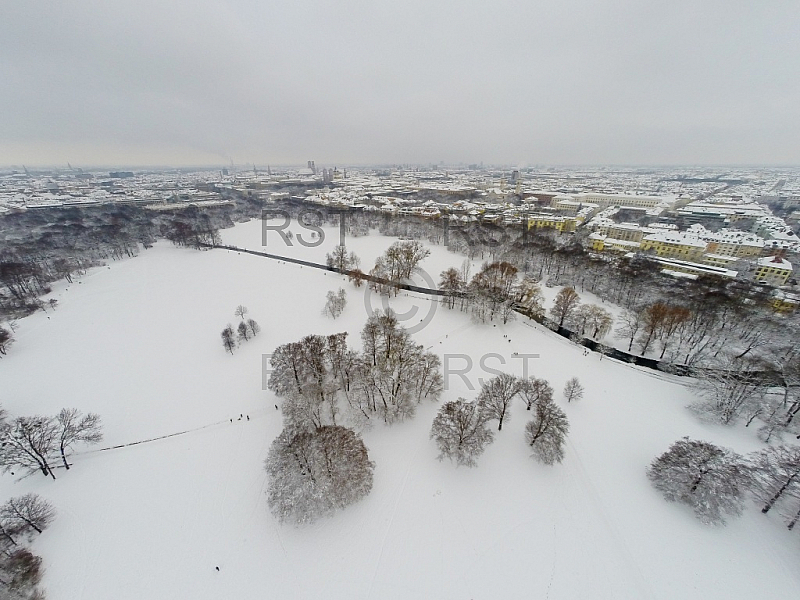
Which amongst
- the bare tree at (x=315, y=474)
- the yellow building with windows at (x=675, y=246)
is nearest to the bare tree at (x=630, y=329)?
the bare tree at (x=315, y=474)

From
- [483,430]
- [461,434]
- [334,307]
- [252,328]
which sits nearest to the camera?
[461,434]

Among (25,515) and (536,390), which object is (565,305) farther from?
(25,515)

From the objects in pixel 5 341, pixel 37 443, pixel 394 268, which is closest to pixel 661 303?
pixel 394 268

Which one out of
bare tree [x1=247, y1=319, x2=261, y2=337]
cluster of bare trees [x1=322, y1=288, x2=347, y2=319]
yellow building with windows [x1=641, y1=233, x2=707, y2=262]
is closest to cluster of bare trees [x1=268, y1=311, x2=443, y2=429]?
bare tree [x1=247, y1=319, x2=261, y2=337]

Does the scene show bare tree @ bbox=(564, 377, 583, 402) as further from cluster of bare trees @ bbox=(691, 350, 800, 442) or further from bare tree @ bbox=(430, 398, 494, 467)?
cluster of bare trees @ bbox=(691, 350, 800, 442)

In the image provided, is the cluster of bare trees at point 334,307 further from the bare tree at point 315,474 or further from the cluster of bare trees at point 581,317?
the cluster of bare trees at point 581,317
